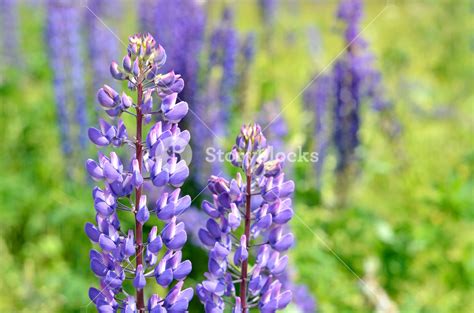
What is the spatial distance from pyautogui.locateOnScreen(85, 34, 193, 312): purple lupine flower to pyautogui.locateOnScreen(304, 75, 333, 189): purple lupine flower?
2.33m

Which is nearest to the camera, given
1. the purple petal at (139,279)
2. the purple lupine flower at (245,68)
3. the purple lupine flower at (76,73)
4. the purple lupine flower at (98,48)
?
the purple petal at (139,279)

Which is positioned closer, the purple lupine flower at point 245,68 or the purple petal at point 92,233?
the purple petal at point 92,233

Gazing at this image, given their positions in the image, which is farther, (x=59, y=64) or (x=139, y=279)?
(x=59, y=64)

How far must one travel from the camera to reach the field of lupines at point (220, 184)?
1039 millimetres

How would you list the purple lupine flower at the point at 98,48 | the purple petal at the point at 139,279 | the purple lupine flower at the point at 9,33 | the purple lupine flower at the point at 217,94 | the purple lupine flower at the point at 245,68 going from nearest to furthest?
the purple petal at the point at 139,279 < the purple lupine flower at the point at 217,94 < the purple lupine flower at the point at 245,68 < the purple lupine flower at the point at 98,48 < the purple lupine flower at the point at 9,33

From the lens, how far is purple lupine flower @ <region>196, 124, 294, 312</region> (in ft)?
3.48

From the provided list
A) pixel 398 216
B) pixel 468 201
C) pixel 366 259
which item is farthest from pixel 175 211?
pixel 398 216

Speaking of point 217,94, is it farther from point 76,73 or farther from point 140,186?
point 140,186

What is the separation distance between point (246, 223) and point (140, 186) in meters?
0.19

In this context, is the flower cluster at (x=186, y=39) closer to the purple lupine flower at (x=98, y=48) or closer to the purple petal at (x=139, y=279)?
the purple lupine flower at (x=98, y=48)

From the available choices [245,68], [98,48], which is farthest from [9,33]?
[245,68]

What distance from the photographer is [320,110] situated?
3428mm

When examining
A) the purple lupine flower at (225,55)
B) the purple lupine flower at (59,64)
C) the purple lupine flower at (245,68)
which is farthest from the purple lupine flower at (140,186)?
the purple lupine flower at (59,64)

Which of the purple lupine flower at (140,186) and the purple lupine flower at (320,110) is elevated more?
the purple lupine flower at (140,186)
